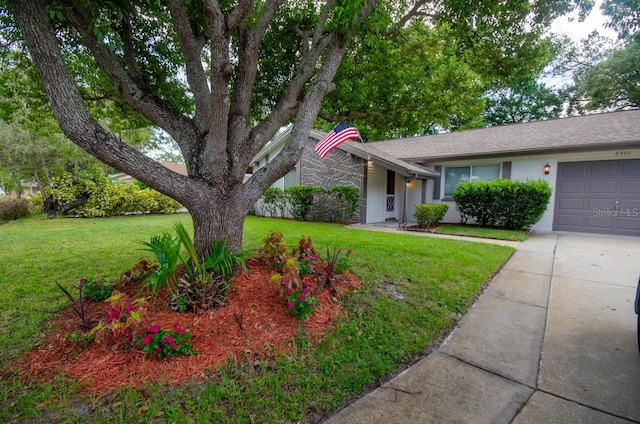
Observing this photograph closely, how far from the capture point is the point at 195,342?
7.88 feet

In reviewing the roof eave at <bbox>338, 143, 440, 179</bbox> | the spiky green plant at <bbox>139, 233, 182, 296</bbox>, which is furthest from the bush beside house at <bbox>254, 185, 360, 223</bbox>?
the spiky green plant at <bbox>139, 233, 182, 296</bbox>

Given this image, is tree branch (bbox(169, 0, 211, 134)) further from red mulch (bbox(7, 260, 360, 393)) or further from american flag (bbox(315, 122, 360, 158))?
american flag (bbox(315, 122, 360, 158))

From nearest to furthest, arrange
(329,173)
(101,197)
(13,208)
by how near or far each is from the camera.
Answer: (13,208) → (329,173) → (101,197)

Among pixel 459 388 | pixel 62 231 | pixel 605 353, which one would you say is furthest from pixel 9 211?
pixel 605 353

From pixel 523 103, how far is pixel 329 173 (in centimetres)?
1924

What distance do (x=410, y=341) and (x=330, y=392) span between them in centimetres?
104

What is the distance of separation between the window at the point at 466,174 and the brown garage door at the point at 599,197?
192 cm

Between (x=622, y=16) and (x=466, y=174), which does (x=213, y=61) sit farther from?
(x=466, y=174)

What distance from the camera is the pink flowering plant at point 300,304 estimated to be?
274 cm

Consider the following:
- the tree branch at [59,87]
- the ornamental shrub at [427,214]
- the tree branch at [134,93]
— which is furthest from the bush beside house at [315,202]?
the tree branch at [59,87]

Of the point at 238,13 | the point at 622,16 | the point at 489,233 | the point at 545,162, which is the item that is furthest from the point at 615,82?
the point at 238,13

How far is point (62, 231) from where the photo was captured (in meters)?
8.38

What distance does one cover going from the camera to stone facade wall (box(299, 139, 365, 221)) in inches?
426

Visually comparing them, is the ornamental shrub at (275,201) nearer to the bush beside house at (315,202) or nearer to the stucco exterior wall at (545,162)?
the bush beside house at (315,202)
